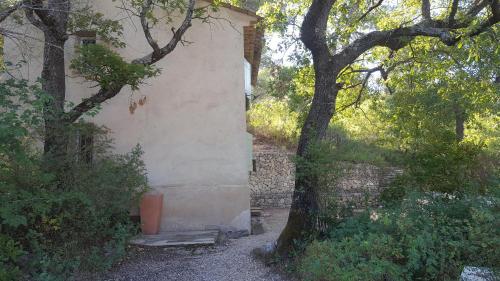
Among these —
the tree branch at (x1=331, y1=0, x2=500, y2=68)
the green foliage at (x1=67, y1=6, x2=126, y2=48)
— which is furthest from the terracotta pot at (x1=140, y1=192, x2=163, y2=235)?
the tree branch at (x1=331, y1=0, x2=500, y2=68)

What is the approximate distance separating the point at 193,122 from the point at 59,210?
382 centimetres

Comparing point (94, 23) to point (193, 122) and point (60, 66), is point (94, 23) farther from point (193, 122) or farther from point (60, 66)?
point (193, 122)

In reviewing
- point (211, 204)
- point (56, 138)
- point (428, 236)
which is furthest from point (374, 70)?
point (56, 138)

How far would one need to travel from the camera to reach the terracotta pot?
1000 centimetres

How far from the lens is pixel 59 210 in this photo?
7.60 meters

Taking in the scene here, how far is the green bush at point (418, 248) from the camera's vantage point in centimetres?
520

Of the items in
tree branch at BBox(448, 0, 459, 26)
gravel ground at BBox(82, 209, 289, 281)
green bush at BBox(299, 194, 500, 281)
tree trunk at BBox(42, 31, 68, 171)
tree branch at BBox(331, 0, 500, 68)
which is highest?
tree branch at BBox(448, 0, 459, 26)

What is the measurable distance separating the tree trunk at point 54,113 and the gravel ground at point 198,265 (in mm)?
2227

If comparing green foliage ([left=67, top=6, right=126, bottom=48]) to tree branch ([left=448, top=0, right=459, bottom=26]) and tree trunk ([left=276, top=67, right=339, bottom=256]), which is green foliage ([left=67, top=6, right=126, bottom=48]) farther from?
tree branch ([left=448, top=0, right=459, bottom=26])

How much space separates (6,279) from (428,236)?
5.31 meters

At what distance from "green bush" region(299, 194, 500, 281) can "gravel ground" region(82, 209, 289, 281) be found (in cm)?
155

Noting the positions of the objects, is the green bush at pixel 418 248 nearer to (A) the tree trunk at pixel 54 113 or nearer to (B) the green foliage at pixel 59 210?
(B) the green foliage at pixel 59 210

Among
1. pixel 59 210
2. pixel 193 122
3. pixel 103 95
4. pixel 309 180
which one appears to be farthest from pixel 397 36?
pixel 59 210

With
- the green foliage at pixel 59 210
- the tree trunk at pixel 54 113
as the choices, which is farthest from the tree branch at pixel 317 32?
the tree trunk at pixel 54 113
